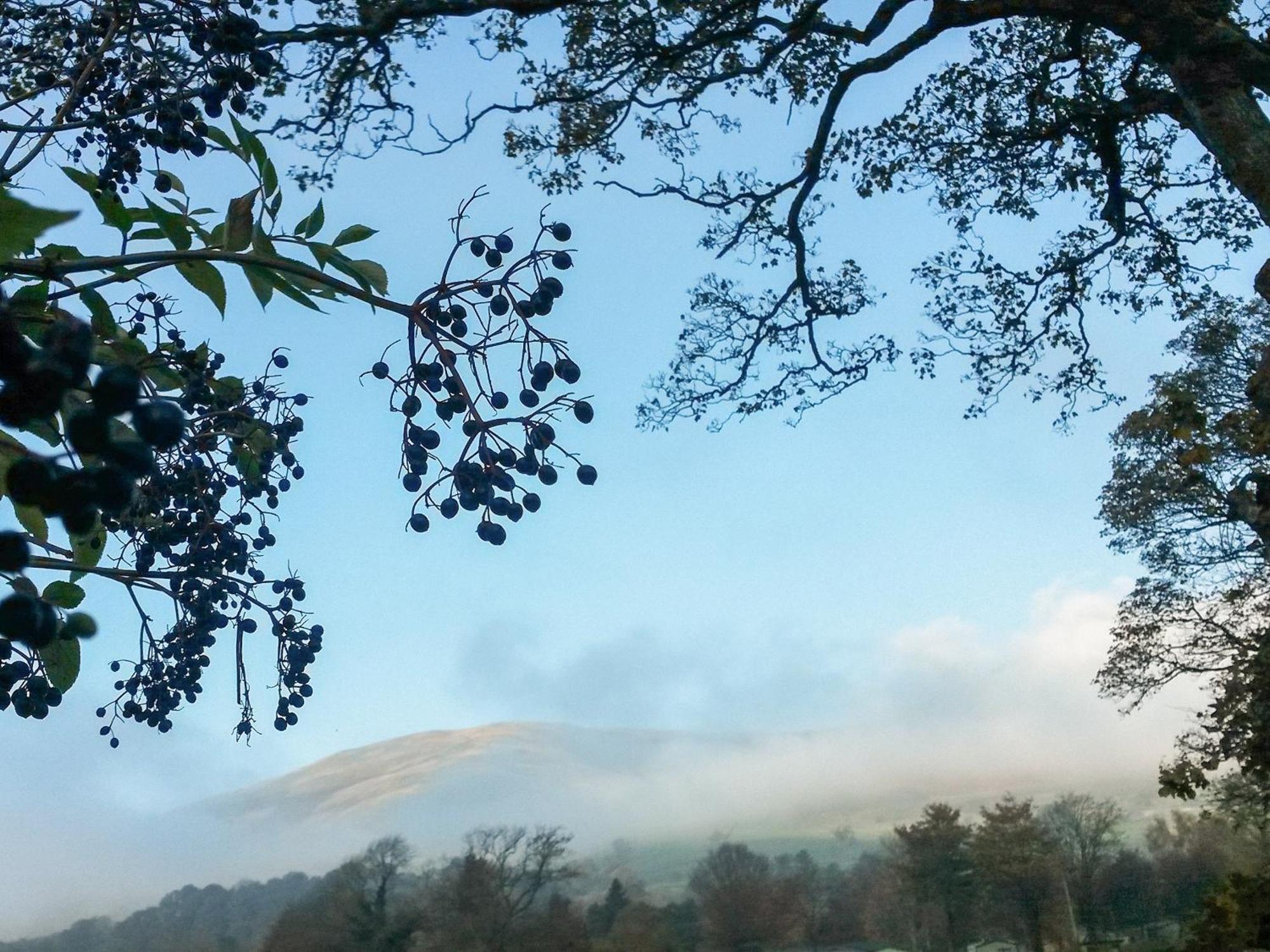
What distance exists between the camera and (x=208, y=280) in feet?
3.90

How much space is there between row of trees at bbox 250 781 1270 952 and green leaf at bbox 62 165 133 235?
3.68 m

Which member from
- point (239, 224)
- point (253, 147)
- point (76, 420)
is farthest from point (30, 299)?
point (76, 420)

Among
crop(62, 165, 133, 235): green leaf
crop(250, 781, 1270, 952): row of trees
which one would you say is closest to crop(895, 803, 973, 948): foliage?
crop(250, 781, 1270, 952): row of trees

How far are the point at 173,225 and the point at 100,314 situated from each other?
206 mm

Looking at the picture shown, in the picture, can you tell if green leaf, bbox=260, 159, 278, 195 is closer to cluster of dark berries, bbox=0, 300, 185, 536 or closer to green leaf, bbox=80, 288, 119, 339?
green leaf, bbox=80, 288, 119, 339

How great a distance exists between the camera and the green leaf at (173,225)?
1.17 m

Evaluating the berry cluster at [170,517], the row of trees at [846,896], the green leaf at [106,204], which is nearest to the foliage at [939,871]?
the row of trees at [846,896]

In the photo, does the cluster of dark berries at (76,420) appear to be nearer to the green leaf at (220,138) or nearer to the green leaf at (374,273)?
the green leaf at (374,273)

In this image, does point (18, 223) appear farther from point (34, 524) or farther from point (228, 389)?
point (228, 389)

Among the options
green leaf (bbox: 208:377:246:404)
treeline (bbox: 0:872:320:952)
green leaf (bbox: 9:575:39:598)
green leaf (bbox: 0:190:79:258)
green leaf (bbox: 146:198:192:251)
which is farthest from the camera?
treeline (bbox: 0:872:320:952)

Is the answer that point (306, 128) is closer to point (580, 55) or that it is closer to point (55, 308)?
point (580, 55)

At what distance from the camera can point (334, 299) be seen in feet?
3.69

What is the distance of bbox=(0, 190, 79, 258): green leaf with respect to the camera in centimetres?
71

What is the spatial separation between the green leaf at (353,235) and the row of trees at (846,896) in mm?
3721
